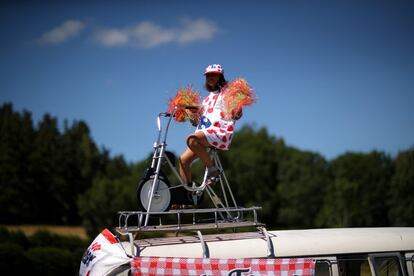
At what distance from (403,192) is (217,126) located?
44.6m

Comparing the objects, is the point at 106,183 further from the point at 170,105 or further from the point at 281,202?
the point at 170,105

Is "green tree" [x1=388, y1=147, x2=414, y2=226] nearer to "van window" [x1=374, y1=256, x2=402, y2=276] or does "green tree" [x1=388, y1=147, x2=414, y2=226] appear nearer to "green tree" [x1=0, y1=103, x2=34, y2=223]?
"green tree" [x1=0, y1=103, x2=34, y2=223]

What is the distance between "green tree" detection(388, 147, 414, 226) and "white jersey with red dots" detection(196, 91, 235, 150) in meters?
41.7

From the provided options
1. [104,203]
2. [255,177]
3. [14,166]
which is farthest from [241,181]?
[14,166]

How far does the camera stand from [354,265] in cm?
667

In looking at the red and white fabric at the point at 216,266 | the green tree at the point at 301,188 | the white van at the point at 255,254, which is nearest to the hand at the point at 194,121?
the white van at the point at 255,254

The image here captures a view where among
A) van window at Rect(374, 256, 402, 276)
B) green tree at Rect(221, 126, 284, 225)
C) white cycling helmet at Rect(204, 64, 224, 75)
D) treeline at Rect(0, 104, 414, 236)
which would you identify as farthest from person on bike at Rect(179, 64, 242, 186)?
green tree at Rect(221, 126, 284, 225)

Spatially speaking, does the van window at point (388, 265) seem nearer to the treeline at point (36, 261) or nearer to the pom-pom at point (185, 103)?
the pom-pom at point (185, 103)

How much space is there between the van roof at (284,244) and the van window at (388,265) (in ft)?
0.37

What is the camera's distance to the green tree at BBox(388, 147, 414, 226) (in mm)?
46625

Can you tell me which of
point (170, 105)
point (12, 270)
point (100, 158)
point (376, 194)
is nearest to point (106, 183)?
point (100, 158)

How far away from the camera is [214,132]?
7.43 metres

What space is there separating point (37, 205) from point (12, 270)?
50897mm

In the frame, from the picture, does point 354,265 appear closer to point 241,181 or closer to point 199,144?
point 199,144
